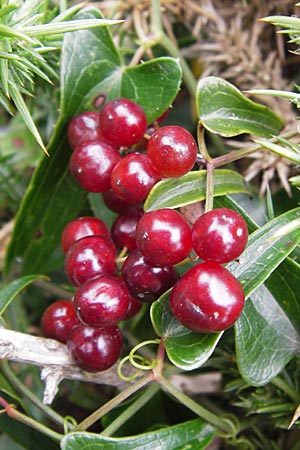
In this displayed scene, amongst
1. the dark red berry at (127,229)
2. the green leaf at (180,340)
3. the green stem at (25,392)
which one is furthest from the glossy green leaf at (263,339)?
the green stem at (25,392)

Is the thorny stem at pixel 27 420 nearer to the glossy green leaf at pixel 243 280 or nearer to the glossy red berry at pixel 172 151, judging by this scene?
the glossy green leaf at pixel 243 280

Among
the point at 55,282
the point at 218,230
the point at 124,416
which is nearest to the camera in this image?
the point at 218,230

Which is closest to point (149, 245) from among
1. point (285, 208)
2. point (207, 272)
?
point (207, 272)

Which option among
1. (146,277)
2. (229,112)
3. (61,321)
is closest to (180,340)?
(146,277)

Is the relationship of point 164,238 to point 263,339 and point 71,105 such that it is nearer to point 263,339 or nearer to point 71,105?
point 263,339

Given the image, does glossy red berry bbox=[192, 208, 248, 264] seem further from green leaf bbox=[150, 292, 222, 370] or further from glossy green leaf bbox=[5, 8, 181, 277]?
glossy green leaf bbox=[5, 8, 181, 277]

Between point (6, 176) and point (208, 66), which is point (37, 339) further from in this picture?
point (208, 66)
